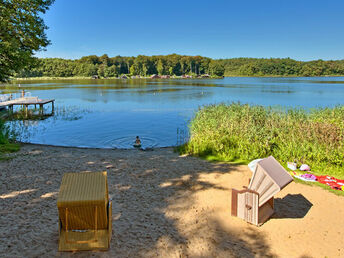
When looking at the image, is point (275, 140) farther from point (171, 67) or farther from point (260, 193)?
point (171, 67)

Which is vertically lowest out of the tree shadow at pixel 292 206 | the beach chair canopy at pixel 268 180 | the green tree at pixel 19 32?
the tree shadow at pixel 292 206

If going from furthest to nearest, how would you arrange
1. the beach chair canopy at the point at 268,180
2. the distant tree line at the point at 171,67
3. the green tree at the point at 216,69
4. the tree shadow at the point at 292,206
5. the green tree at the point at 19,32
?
the green tree at the point at 216,69
the distant tree line at the point at 171,67
the green tree at the point at 19,32
the tree shadow at the point at 292,206
the beach chair canopy at the point at 268,180

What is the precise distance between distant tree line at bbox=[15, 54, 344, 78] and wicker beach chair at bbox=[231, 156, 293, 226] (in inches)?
5886

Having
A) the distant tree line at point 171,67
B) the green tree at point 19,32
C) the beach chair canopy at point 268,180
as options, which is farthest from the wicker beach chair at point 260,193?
the distant tree line at point 171,67

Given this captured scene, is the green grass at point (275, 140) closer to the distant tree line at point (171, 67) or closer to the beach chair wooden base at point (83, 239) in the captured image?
the beach chair wooden base at point (83, 239)

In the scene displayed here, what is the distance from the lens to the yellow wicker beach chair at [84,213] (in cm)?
391

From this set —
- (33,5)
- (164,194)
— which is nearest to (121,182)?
(164,194)

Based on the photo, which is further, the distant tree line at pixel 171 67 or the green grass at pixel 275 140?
the distant tree line at pixel 171 67

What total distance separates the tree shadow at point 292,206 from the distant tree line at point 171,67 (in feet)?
489

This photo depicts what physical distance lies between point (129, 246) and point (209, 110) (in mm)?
10827

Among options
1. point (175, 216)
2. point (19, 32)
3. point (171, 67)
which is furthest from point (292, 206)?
point (171, 67)

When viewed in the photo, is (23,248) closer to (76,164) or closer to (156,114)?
(76,164)

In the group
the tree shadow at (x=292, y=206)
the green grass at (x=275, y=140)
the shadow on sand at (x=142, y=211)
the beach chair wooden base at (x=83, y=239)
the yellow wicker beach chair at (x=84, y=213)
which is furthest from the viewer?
the green grass at (x=275, y=140)

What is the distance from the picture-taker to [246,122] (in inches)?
458
